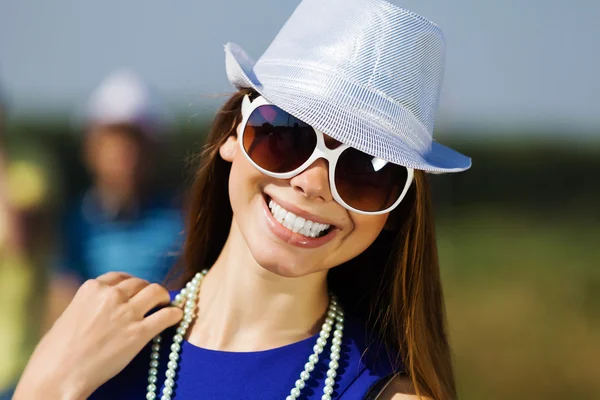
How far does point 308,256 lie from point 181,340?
0.35m

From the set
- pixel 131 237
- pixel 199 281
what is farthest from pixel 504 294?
pixel 199 281

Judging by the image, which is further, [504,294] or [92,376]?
[504,294]

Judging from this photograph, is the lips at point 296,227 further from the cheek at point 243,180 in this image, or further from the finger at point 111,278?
the finger at point 111,278

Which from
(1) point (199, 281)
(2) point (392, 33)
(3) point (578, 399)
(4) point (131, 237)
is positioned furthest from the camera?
(3) point (578, 399)

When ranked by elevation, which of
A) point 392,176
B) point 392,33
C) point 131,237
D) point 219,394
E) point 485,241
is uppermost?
point 392,33

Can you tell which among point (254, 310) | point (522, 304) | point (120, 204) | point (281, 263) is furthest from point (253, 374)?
point (522, 304)

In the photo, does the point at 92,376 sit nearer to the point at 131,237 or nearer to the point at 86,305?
the point at 86,305

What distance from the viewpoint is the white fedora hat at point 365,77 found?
1468mm

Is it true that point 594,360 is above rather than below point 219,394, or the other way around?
below

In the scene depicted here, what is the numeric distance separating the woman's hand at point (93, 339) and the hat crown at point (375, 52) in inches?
21.7

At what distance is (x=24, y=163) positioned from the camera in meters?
3.97

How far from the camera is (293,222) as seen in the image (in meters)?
1.54

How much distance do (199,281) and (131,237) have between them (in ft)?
6.84

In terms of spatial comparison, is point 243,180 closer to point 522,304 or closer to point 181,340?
point 181,340
